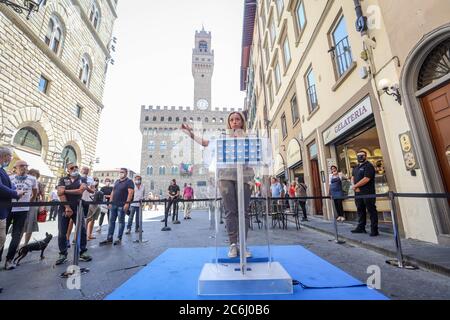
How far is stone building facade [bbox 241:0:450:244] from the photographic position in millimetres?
3986

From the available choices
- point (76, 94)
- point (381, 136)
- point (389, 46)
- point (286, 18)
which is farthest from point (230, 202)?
point (76, 94)

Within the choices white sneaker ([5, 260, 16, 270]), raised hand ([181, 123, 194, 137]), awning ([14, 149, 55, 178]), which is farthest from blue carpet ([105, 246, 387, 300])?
awning ([14, 149, 55, 178])

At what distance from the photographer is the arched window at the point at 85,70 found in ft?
54.1

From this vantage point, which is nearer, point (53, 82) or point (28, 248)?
point (28, 248)

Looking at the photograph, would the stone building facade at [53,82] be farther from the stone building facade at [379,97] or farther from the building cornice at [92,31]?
the stone building facade at [379,97]

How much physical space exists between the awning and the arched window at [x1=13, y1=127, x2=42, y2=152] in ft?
1.52

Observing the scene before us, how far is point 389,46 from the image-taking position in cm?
479

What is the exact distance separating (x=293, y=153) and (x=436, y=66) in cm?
750

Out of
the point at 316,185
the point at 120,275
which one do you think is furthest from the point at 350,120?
the point at 120,275

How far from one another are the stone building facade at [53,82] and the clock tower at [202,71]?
41.0 m

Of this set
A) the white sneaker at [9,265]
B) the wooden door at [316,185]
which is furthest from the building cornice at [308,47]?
the white sneaker at [9,265]

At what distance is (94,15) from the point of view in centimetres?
→ 1797

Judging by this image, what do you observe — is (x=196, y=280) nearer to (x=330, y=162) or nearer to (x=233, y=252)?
(x=233, y=252)
